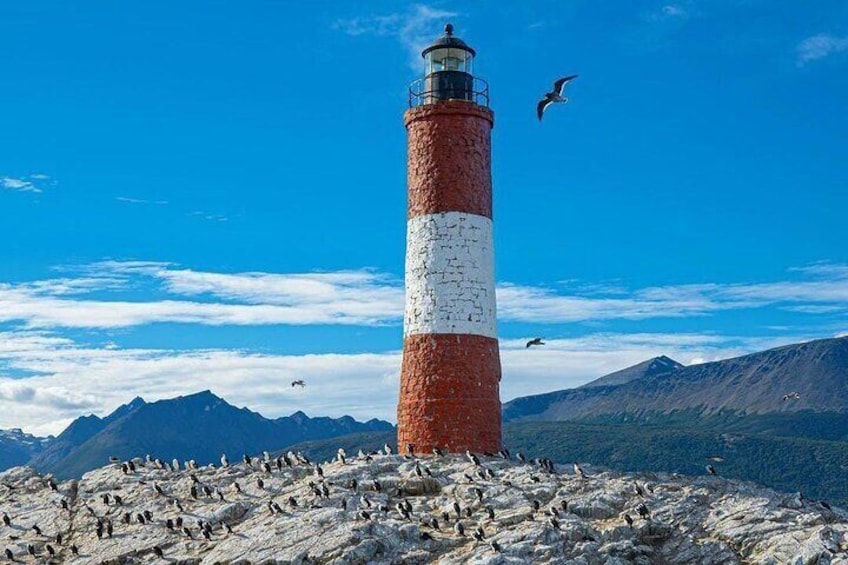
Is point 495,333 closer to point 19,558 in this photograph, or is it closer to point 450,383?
point 450,383

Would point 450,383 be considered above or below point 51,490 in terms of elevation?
above

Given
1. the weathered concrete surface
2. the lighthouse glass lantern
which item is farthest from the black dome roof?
the weathered concrete surface

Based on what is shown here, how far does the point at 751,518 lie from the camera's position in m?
42.1

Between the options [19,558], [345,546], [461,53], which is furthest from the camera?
[461,53]

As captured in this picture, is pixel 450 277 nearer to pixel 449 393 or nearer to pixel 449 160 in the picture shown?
pixel 449 393

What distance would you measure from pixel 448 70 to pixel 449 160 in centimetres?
565

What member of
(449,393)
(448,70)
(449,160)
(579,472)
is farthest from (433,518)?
(448,70)

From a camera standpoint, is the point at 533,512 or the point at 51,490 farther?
the point at 51,490

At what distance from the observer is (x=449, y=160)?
176ft

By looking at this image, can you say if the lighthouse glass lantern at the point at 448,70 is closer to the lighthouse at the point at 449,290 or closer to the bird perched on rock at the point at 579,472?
the lighthouse at the point at 449,290

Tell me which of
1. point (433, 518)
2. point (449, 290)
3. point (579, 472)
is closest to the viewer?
point (433, 518)

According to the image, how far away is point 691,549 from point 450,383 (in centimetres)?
1585

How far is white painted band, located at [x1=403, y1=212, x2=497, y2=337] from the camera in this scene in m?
53.0

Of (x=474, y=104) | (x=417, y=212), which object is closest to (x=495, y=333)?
(x=417, y=212)
